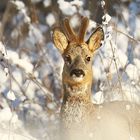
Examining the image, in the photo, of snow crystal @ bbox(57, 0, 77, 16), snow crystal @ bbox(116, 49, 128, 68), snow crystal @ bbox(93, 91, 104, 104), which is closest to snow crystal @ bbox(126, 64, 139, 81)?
snow crystal @ bbox(116, 49, 128, 68)

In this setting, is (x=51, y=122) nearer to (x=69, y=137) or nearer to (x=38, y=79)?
(x=38, y=79)

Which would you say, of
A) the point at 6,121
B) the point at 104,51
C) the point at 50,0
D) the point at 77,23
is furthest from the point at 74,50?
the point at 50,0

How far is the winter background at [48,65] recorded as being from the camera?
24.7 feet

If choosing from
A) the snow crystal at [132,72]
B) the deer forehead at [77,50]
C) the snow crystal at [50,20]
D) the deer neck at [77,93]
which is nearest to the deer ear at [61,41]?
the deer forehead at [77,50]

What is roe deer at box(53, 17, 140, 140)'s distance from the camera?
20.6 ft

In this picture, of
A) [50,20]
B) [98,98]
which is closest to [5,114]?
[98,98]

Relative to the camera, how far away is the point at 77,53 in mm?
6387

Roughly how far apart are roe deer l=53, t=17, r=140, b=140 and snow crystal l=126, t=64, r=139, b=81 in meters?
1.22

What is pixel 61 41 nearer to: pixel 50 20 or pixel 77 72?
pixel 77 72

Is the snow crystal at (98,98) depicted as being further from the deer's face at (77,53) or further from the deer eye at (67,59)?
the deer eye at (67,59)

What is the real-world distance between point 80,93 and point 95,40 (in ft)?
1.75

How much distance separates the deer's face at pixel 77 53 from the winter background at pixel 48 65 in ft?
1.17

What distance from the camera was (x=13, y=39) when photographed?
970 centimetres

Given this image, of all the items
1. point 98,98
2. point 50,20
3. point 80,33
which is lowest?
point 80,33
